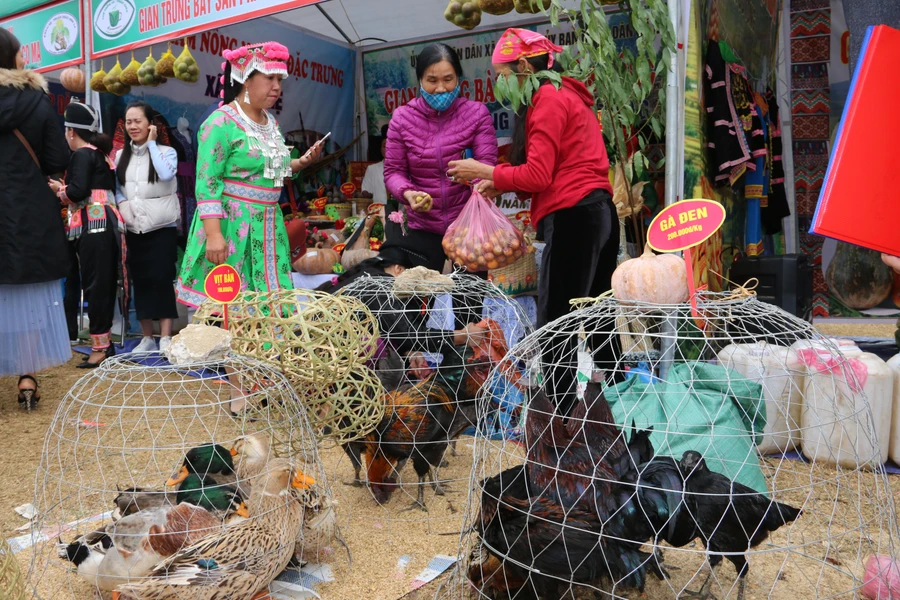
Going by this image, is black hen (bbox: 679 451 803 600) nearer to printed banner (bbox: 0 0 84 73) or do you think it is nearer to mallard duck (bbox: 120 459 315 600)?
mallard duck (bbox: 120 459 315 600)

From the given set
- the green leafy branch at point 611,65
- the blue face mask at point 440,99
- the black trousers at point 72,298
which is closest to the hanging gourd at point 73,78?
the black trousers at point 72,298

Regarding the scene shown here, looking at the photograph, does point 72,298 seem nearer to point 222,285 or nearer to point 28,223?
point 28,223

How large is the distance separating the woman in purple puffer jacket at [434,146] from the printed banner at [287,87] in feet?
11.6

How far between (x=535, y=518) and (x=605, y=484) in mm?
255

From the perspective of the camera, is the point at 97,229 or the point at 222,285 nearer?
the point at 222,285

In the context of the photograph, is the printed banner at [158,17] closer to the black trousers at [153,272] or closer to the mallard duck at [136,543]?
the black trousers at [153,272]

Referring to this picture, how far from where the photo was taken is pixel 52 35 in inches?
262

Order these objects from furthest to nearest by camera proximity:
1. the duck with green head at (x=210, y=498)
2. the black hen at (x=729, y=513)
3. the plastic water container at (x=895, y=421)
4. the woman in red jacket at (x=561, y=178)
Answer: the plastic water container at (x=895, y=421) → the woman in red jacket at (x=561, y=178) → the duck with green head at (x=210, y=498) → the black hen at (x=729, y=513)

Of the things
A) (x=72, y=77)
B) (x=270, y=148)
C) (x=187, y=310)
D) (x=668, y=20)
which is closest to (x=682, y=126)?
(x=668, y=20)

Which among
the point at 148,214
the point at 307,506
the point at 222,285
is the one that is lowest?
the point at 307,506

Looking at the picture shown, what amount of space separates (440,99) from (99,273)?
3.29 meters

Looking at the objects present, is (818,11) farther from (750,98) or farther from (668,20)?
(668,20)

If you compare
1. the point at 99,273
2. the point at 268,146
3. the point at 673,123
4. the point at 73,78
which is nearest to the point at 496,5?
the point at 673,123

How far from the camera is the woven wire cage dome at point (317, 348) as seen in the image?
2600 millimetres
